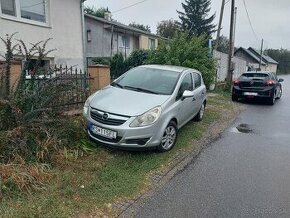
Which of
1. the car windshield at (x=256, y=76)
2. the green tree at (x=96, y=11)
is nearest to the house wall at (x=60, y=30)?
the car windshield at (x=256, y=76)

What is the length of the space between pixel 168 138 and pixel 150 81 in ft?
4.63

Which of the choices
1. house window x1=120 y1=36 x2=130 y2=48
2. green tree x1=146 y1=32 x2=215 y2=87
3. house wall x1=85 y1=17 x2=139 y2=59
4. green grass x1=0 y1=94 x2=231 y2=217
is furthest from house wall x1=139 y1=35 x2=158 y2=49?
green grass x1=0 y1=94 x2=231 y2=217

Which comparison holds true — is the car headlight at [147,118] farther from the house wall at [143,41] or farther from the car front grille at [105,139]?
the house wall at [143,41]

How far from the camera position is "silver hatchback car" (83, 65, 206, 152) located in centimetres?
484

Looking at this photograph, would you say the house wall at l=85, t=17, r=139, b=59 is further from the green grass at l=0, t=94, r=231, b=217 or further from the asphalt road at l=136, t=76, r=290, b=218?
the green grass at l=0, t=94, r=231, b=217

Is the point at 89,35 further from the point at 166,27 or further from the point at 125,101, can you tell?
the point at 166,27

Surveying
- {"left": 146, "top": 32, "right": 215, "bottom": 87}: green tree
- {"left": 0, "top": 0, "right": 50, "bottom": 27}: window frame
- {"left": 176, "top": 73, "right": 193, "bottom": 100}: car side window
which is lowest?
{"left": 176, "top": 73, "right": 193, "bottom": 100}: car side window

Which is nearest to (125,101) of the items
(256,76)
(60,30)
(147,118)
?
(147,118)

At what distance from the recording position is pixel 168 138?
5.54 metres

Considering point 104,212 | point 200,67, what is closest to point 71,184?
point 104,212

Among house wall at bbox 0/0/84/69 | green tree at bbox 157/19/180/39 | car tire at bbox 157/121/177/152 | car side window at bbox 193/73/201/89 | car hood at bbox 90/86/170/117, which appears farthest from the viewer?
green tree at bbox 157/19/180/39

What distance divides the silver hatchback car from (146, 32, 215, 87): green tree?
5.18 meters

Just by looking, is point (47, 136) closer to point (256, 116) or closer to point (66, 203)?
point (66, 203)

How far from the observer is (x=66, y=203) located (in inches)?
137
